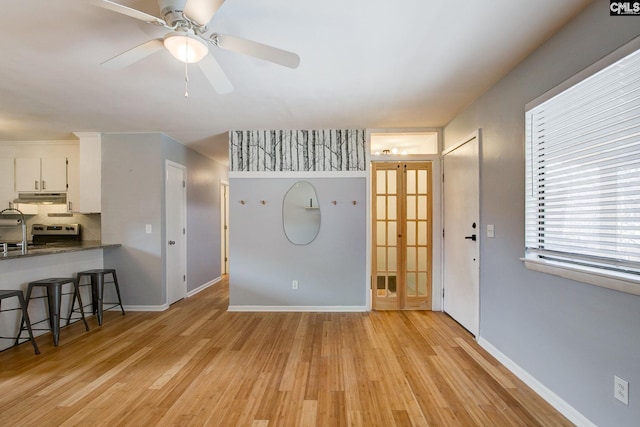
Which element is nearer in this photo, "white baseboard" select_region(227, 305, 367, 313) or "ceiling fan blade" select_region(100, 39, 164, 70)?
"ceiling fan blade" select_region(100, 39, 164, 70)

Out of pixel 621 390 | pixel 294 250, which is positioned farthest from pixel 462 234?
pixel 294 250

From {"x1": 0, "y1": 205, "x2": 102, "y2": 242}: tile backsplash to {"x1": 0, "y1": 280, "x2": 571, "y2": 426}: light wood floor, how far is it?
5.14ft

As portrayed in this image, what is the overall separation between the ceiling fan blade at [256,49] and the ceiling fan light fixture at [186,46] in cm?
11

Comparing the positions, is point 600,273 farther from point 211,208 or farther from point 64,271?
point 211,208

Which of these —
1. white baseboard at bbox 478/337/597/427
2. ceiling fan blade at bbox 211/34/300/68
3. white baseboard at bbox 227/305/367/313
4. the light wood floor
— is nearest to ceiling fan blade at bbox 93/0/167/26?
ceiling fan blade at bbox 211/34/300/68

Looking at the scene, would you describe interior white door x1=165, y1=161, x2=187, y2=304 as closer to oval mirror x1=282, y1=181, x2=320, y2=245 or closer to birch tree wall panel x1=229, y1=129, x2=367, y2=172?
birch tree wall panel x1=229, y1=129, x2=367, y2=172

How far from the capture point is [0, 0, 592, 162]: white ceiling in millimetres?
1693

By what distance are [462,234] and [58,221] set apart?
5634 millimetres

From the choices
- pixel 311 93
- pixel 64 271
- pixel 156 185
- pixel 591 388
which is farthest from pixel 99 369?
pixel 591 388

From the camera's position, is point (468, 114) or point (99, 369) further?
point (468, 114)

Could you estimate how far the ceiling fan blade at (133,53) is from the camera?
1670 millimetres

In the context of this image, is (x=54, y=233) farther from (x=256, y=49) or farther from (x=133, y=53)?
(x=256, y=49)

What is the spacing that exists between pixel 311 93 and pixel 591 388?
2.87 m

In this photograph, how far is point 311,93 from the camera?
2.79 m
